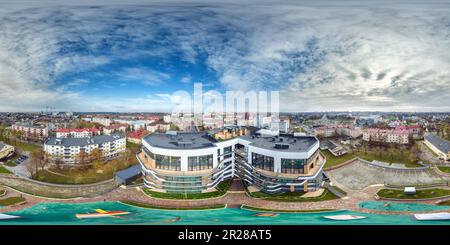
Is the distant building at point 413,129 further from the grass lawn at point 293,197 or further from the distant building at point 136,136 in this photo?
the distant building at point 136,136

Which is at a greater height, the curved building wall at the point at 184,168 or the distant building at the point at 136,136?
the distant building at the point at 136,136

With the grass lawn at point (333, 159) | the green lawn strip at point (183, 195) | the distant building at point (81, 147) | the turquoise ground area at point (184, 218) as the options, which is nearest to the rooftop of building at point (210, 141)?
Answer: the grass lawn at point (333, 159)

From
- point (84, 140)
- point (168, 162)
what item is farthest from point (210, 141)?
point (84, 140)

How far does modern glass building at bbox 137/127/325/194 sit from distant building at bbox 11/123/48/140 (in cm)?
144

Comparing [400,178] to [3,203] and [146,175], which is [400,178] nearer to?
[146,175]

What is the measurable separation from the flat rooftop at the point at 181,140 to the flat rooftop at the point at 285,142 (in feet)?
1.73

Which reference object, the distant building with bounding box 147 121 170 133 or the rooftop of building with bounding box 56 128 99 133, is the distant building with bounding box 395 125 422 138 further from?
the rooftop of building with bounding box 56 128 99 133

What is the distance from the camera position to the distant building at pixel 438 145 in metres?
3.46

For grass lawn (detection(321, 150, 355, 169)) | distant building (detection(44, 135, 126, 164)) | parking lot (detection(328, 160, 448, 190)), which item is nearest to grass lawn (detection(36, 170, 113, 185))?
distant building (detection(44, 135, 126, 164))

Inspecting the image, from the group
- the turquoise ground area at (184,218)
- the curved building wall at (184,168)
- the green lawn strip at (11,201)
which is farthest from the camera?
the green lawn strip at (11,201)

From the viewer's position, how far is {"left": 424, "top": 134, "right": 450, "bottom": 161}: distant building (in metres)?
3.46

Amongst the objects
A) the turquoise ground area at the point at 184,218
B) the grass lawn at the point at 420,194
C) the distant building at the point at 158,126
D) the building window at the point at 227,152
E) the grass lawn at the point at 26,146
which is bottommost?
the turquoise ground area at the point at 184,218

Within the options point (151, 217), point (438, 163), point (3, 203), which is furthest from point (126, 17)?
point (438, 163)

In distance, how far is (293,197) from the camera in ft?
10.8
